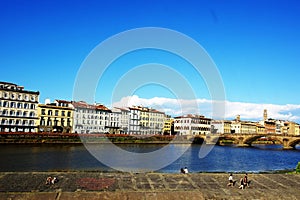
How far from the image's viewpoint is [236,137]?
10975cm

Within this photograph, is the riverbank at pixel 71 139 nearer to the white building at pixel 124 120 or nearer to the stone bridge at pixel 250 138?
the stone bridge at pixel 250 138

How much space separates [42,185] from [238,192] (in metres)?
17.0

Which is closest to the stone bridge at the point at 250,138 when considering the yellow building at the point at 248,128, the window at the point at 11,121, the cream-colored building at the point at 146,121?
the cream-colored building at the point at 146,121

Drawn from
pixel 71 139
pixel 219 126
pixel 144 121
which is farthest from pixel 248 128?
pixel 71 139

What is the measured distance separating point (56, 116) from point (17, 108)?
14.1m

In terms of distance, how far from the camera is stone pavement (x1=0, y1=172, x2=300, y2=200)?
23.8 metres

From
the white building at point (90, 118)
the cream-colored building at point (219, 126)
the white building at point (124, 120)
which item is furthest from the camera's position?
the cream-colored building at point (219, 126)

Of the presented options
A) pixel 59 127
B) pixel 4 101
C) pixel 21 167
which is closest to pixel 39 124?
pixel 59 127

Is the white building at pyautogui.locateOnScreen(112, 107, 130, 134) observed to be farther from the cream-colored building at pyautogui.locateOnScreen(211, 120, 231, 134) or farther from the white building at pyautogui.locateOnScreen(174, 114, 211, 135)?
the cream-colored building at pyautogui.locateOnScreen(211, 120, 231, 134)

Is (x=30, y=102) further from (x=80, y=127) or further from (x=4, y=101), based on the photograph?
(x=80, y=127)

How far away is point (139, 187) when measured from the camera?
26672 mm

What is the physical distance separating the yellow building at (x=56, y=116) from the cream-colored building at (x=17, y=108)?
364 centimetres

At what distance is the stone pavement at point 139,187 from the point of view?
2377cm

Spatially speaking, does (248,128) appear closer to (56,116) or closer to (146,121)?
(146,121)
